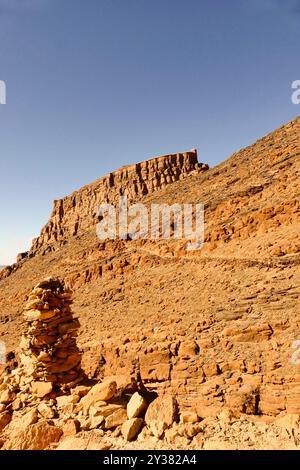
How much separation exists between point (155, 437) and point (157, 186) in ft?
215

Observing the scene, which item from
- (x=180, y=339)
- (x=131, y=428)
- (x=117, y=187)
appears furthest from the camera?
(x=117, y=187)

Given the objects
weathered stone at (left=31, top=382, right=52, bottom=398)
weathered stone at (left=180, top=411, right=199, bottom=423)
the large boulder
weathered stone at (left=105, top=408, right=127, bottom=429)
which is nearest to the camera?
the large boulder

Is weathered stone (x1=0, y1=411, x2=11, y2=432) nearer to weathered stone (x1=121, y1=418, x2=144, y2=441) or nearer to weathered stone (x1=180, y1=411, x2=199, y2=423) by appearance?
weathered stone (x1=121, y1=418, x2=144, y2=441)

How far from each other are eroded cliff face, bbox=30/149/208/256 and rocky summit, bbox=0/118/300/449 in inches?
1807

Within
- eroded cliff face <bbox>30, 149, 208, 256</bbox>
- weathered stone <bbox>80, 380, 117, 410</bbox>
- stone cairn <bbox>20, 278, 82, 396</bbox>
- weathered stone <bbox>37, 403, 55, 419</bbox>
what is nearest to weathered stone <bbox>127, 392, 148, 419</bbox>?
weathered stone <bbox>80, 380, 117, 410</bbox>

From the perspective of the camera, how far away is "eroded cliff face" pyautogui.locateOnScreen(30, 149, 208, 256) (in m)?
70.8

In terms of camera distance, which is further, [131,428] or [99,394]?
[99,394]

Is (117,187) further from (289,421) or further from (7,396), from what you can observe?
(289,421)

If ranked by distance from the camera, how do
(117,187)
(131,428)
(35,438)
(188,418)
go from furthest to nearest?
(117,187), (188,418), (35,438), (131,428)

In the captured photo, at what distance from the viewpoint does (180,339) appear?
1080 cm

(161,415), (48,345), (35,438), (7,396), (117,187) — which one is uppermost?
(117,187)

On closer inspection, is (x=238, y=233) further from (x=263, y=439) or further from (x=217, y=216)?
(x=263, y=439)

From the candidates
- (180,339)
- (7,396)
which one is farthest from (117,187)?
(7,396)

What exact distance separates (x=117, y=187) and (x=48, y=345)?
2616 inches
